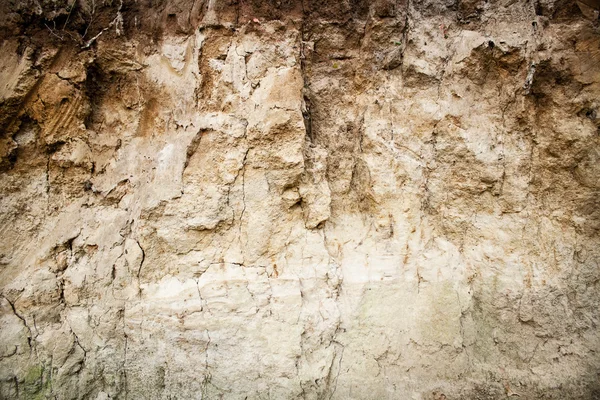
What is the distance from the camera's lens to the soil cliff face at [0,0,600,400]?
2979mm

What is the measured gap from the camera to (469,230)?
3.18m

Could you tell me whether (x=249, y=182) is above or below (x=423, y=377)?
above

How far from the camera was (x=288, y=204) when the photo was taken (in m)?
3.08

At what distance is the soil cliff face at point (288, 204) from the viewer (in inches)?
117

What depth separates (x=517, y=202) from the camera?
311 cm

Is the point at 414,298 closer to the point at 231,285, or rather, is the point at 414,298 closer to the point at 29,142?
the point at 231,285

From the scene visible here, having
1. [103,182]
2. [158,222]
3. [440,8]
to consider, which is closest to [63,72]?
[103,182]

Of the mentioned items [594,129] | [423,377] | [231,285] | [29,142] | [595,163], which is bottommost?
[423,377]

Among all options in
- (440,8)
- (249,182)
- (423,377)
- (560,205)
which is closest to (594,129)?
(560,205)

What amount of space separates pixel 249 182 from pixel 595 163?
268 centimetres

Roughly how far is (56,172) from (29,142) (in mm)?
293

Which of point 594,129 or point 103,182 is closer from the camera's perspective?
point 594,129

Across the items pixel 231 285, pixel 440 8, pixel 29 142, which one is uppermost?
pixel 440 8

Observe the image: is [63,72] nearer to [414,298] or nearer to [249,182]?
[249,182]
